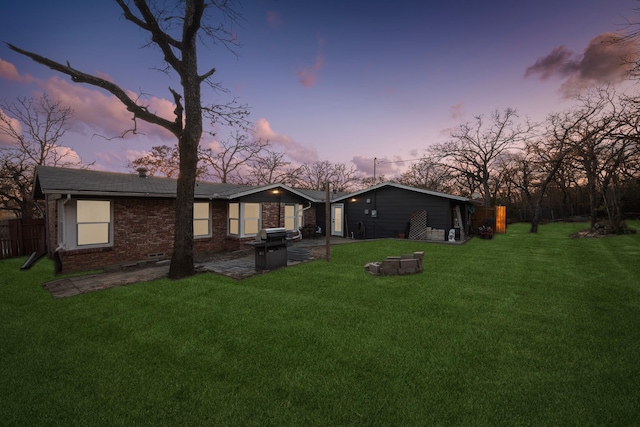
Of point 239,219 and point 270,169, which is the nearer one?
point 239,219

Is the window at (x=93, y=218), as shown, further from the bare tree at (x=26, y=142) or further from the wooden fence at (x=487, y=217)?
the wooden fence at (x=487, y=217)

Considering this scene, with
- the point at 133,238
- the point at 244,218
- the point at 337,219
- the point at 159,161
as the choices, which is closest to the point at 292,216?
the point at 244,218

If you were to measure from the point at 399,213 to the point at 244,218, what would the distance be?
9.76 meters

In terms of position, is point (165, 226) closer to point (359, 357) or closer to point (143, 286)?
point (143, 286)

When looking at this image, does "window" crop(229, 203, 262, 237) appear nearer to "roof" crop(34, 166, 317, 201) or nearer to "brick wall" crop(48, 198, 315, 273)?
"roof" crop(34, 166, 317, 201)

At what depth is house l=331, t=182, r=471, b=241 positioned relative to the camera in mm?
15328

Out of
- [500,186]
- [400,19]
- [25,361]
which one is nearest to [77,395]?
[25,361]

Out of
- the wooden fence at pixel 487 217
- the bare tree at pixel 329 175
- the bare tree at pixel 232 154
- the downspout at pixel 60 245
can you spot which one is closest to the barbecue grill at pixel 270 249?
the downspout at pixel 60 245

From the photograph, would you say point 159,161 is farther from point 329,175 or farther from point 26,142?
point 329,175

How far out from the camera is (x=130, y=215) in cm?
1029

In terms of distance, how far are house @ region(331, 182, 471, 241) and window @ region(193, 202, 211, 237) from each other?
8901 millimetres

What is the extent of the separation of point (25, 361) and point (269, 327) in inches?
128

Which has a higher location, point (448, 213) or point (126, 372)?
point (448, 213)

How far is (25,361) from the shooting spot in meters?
3.47
